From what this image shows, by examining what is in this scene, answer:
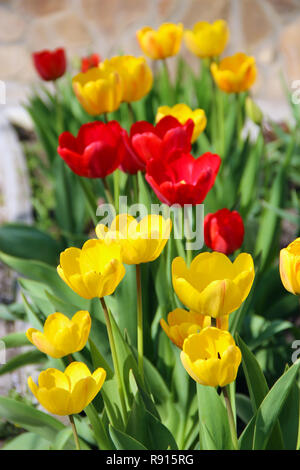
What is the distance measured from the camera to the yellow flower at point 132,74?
1.44 m

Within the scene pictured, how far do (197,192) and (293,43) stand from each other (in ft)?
10.4

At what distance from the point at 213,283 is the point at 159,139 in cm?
40

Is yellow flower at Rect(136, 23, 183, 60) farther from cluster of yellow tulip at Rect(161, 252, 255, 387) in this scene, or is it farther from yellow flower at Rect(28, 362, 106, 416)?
yellow flower at Rect(28, 362, 106, 416)

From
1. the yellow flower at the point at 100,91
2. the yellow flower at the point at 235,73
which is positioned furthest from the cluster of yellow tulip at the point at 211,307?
the yellow flower at the point at 235,73

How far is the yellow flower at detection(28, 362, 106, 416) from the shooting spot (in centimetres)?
79

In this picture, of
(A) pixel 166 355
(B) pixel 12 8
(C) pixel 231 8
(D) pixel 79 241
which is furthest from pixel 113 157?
(B) pixel 12 8

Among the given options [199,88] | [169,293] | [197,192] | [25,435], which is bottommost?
[25,435]

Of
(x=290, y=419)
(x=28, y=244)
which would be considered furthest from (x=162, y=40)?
(x=290, y=419)

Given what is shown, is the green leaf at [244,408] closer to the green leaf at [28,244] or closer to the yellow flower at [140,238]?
the yellow flower at [140,238]

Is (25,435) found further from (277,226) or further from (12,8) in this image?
(12,8)

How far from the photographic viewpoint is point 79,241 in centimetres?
190

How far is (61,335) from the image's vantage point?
2.69ft

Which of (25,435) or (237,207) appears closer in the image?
(25,435)

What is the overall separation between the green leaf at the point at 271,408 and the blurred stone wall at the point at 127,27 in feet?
10.3
